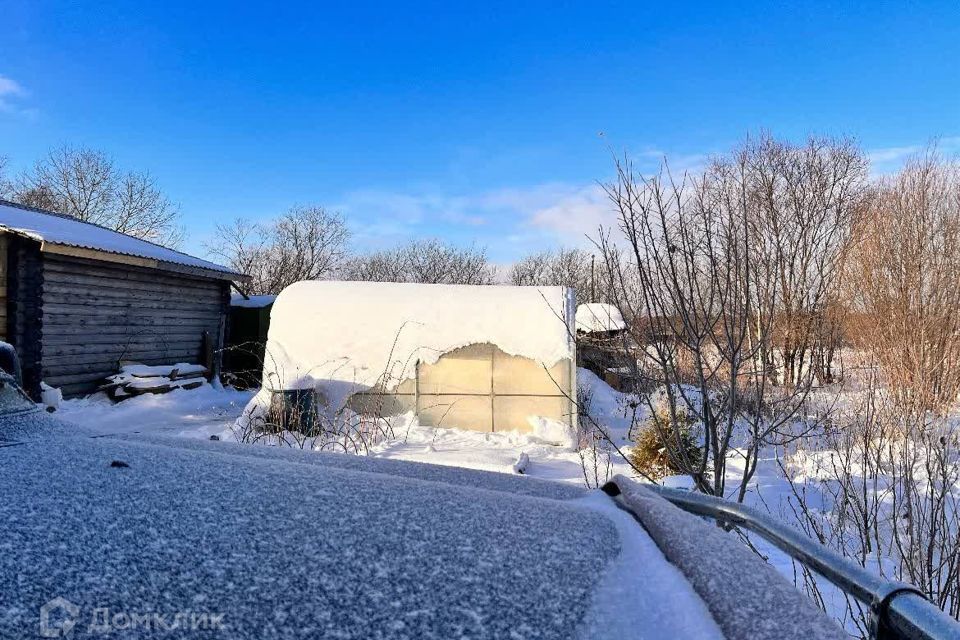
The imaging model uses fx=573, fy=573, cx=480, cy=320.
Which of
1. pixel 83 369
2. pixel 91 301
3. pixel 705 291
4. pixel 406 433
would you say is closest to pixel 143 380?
pixel 83 369

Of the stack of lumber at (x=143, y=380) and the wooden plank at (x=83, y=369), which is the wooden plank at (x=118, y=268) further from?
the stack of lumber at (x=143, y=380)

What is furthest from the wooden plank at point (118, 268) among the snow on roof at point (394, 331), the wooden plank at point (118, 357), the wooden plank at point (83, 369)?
the snow on roof at point (394, 331)

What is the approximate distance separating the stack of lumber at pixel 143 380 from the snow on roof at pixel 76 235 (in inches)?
92.4

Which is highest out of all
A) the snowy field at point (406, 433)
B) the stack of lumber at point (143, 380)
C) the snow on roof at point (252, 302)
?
the snow on roof at point (252, 302)

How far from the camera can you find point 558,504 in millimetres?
1387

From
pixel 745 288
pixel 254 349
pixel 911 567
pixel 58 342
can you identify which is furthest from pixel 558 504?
pixel 254 349

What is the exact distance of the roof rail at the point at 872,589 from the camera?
912 millimetres

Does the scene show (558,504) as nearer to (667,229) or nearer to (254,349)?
(667,229)

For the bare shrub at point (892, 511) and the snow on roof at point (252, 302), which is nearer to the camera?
the bare shrub at point (892, 511)

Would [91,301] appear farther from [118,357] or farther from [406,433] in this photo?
[406,433]

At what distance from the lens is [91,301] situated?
455 inches

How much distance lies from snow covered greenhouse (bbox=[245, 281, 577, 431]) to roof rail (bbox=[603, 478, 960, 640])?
26.1ft

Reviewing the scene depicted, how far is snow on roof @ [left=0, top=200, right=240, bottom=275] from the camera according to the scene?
10301 millimetres

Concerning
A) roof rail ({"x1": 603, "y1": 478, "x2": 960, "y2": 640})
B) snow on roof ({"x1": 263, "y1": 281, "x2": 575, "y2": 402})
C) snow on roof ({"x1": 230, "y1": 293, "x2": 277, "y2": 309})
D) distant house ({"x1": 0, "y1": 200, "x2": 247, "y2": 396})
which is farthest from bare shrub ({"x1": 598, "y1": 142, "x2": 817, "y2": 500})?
snow on roof ({"x1": 230, "y1": 293, "x2": 277, "y2": 309})
